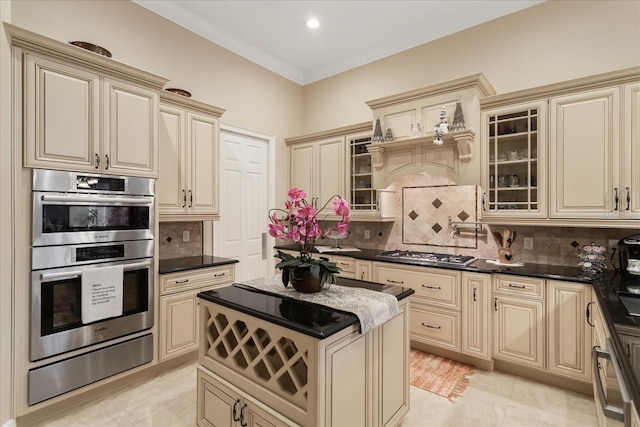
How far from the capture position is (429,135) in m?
3.22

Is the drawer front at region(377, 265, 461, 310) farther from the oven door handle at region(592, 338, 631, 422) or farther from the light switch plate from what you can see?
the oven door handle at region(592, 338, 631, 422)

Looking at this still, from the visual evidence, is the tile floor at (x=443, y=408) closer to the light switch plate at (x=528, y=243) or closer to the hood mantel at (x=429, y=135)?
the light switch plate at (x=528, y=243)

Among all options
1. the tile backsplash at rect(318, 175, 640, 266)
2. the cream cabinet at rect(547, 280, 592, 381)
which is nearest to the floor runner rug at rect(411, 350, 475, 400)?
the cream cabinet at rect(547, 280, 592, 381)

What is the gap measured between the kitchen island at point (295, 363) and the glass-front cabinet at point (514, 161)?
1617 mm

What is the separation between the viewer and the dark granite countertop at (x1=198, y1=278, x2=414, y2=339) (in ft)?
4.75

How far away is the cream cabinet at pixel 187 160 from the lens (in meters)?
3.05

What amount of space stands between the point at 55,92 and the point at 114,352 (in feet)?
6.32

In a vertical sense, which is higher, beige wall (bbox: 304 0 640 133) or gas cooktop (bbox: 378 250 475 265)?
beige wall (bbox: 304 0 640 133)

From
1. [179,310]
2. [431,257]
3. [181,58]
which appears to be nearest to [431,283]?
[431,257]

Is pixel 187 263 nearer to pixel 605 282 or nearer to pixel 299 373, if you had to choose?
pixel 299 373

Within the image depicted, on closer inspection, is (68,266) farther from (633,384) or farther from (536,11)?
(536,11)

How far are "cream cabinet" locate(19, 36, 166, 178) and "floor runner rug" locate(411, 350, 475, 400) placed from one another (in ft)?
9.48

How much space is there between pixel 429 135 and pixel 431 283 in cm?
146

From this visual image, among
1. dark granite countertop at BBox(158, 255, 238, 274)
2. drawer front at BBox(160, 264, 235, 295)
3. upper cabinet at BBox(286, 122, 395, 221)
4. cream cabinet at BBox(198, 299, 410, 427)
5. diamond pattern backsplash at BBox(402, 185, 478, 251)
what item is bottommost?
cream cabinet at BBox(198, 299, 410, 427)
